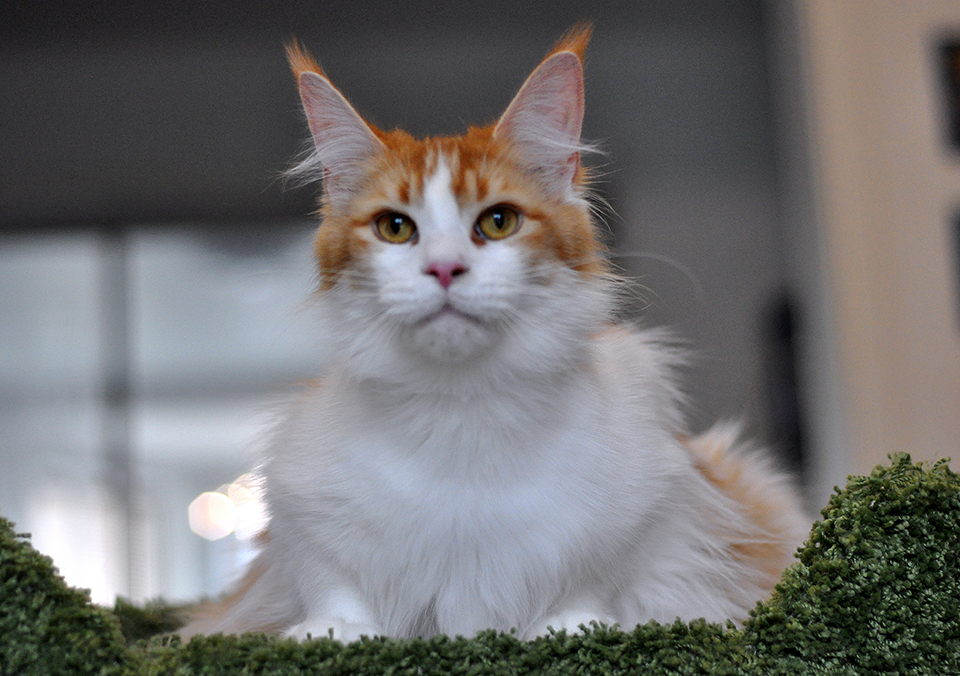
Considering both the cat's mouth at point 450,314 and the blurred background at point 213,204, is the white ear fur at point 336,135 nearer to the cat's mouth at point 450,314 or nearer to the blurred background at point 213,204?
the cat's mouth at point 450,314

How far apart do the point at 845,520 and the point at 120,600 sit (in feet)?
3.35

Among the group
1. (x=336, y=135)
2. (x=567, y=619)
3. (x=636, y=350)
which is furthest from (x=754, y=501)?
(x=336, y=135)

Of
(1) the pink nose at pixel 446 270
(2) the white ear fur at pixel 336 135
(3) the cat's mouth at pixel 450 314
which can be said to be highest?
(2) the white ear fur at pixel 336 135

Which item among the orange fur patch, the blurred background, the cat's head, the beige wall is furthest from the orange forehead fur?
the blurred background

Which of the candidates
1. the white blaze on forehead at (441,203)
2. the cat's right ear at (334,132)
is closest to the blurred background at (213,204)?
the cat's right ear at (334,132)

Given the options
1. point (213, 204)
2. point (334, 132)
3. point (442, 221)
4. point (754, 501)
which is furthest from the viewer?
point (213, 204)

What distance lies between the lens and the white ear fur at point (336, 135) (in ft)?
3.00

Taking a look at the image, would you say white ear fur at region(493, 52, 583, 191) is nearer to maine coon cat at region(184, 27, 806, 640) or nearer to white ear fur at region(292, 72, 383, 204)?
maine coon cat at region(184, 27, 806, 640)

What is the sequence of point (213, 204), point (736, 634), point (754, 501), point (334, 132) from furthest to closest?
point (213, 204)
point (754, 501)
point (334, 132)
point (736, 634)

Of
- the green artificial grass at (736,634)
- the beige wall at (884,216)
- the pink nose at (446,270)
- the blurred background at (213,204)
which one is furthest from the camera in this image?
the blurred background at (213,204)

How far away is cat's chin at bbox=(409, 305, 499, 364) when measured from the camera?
80cm

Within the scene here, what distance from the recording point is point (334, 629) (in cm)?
79

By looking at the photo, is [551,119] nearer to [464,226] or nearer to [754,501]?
[464,226]

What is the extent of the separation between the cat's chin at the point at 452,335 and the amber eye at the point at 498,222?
0.33 feet
